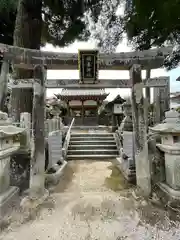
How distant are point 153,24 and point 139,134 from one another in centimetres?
724

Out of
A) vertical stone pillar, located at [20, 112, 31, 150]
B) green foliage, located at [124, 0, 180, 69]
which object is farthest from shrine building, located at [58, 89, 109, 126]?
vertical stone pillar, located at [20, 112, 31, 150]

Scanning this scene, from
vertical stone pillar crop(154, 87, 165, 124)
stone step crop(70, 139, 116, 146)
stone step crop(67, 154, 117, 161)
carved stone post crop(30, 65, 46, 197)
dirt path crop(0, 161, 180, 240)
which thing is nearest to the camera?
dirt path crop(0, 161, 180, 240)

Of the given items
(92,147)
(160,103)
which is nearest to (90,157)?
(92,147)

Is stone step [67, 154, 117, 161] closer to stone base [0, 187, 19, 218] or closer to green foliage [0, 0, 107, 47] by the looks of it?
stone base [0, 187, 19, 218]

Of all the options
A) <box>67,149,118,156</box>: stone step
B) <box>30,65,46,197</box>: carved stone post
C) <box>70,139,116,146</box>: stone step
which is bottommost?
<box>67,149,118,156</box>: stone step

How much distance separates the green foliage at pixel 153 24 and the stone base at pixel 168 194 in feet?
21.0

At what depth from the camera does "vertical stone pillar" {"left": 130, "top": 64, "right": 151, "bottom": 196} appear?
3635 mm

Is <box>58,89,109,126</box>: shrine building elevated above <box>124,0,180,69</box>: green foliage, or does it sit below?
below

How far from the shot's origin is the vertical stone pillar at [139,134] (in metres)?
3.63

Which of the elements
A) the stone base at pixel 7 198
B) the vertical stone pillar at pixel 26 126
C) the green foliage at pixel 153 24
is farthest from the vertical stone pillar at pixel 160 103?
the stone base at pixel 7 198

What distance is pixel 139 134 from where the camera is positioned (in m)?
3.79

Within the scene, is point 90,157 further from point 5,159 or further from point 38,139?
point 5,159

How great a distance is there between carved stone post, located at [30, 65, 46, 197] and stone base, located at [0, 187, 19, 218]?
0.34 metres

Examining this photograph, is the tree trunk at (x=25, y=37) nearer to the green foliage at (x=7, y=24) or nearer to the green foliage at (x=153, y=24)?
the green foliage at (x=7, y=24)
